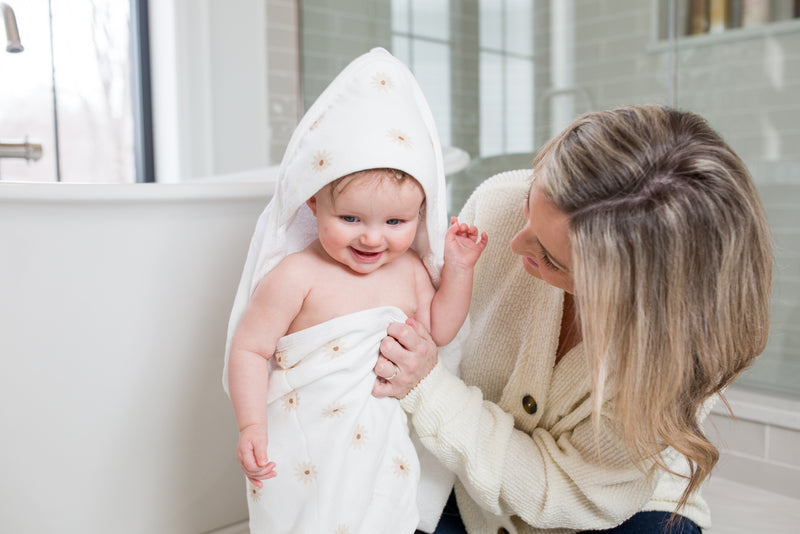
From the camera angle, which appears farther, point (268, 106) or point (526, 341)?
point (268, 106)

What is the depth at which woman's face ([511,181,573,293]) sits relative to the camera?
852mm

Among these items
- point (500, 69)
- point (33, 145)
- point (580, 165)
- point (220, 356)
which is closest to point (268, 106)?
point (500, 69)

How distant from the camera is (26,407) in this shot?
109 centimetres

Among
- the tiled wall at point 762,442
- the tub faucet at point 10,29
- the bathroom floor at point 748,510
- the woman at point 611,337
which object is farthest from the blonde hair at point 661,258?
the tub faucet at point 10,29

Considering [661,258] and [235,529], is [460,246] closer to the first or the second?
[661,258]

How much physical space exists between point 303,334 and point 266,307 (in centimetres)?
6

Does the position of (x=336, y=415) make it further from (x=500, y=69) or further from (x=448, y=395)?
(x=500, y=69)

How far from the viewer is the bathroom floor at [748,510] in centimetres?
142

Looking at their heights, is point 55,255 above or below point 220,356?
above

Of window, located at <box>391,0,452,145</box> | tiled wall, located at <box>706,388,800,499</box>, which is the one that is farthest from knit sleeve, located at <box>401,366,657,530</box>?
window, located at <box>391,0,452,145</box>

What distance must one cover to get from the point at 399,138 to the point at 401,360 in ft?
0.96

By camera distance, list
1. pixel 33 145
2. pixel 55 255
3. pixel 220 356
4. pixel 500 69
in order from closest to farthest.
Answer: pixel 55 255 → pixel 220 356 → pixel 33 145 → pixel 500 69

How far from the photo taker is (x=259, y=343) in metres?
0.90

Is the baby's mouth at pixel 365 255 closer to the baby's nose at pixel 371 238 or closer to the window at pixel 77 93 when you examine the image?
the baby's nose at pixel 371 238
